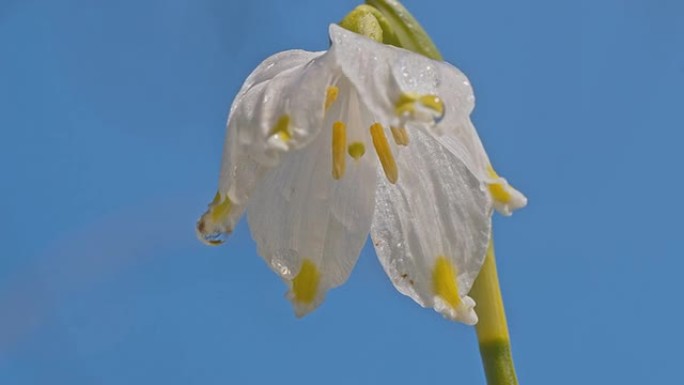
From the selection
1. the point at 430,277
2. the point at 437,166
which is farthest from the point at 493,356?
the point at 437,166

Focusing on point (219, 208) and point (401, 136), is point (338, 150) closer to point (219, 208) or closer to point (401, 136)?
point (401, 136)

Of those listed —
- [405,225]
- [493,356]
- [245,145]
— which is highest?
[245,145]

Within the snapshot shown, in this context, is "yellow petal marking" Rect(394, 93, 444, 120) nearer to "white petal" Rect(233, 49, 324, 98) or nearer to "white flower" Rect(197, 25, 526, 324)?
"white flower" Rect(197, 25, 526, 324)

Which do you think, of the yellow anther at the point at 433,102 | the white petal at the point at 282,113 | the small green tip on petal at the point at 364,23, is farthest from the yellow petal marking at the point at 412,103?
the small green tip on petal at the point at 364,23

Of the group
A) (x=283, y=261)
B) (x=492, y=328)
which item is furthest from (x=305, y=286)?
(x=492, y=328)

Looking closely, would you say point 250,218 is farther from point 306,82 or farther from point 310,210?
point 306,82
